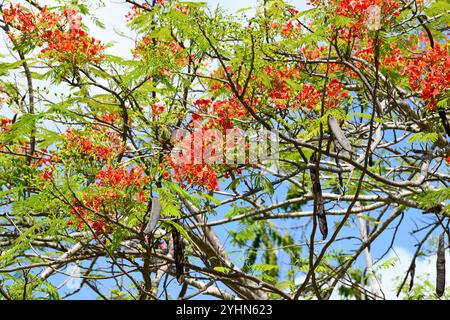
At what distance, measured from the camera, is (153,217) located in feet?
14.0

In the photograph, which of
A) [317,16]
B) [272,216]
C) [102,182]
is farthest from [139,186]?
[272,216]

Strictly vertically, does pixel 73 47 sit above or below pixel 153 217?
above

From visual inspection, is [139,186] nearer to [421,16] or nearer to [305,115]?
[305,115]

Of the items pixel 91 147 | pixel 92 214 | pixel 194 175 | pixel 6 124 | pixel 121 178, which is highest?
pixel 6 124

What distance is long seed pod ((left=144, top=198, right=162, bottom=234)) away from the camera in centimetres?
422

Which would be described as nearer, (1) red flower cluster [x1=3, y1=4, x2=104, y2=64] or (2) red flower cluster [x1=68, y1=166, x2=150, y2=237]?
(2) red flower cluster [x1=68, y1=166, x2=150, y2=237]

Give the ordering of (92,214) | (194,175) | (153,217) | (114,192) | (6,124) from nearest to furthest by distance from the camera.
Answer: (153,217), (114,192), (92,214), (194,175), (6,124)

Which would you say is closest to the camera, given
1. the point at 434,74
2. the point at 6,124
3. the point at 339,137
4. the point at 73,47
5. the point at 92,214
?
the point at 339,137

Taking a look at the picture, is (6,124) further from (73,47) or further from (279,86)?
(279,86)

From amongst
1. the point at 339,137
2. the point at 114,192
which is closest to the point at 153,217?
the point at 114,192

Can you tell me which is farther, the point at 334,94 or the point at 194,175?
the point at 334,94

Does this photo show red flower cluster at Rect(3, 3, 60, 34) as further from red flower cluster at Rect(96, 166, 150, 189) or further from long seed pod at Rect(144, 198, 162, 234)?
long seed pod at Rect(144, 198, 162, 234)

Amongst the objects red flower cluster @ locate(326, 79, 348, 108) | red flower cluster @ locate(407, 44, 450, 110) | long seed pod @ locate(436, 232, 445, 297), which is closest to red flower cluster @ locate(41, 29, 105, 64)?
red flower cluster @ locate(326, 79, 348, 108)

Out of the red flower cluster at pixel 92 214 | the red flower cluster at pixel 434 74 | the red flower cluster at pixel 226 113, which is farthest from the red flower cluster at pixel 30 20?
the red flower cluster at pixel 434 74
